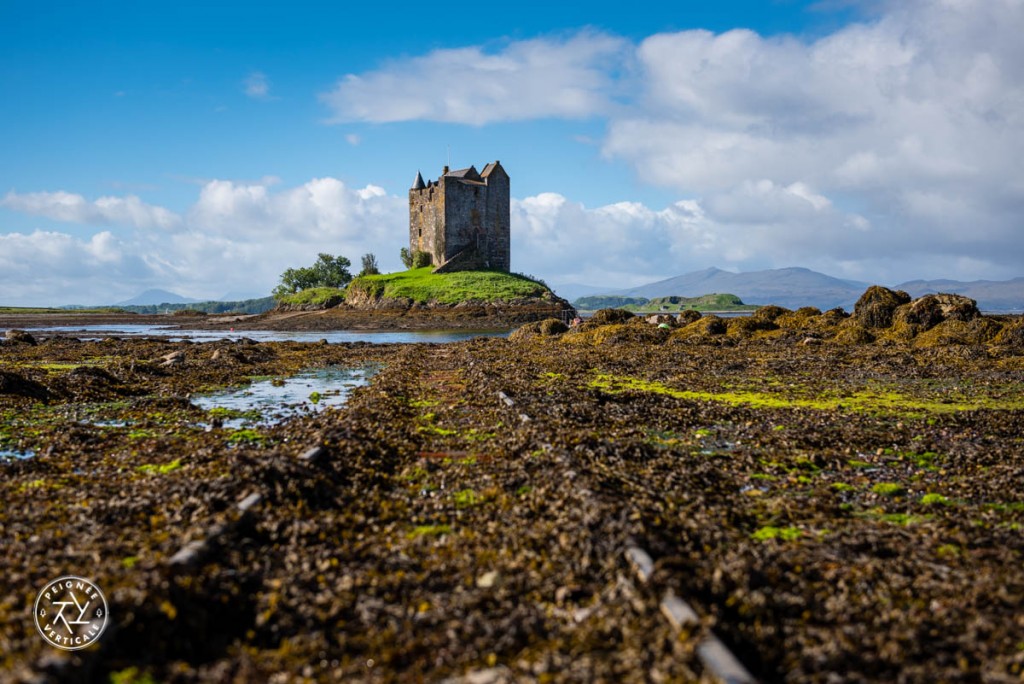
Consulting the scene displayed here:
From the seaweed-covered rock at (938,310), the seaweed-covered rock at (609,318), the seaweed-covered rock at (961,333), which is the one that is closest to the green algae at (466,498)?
the seaweed-covered rock at (961,333)

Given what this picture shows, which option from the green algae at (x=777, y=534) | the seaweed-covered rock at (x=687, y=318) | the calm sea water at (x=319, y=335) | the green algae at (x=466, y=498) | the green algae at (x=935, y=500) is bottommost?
the green algae at (x=777, y=534)

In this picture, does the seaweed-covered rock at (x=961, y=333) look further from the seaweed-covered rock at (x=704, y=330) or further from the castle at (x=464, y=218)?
the castle at (x=464, y=218)

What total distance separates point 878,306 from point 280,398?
31519 millimetres

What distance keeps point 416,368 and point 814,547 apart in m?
18.6

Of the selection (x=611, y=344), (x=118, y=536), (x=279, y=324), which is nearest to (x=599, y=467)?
(x=118, y=536)

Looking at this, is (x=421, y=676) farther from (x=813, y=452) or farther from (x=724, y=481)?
(x=813, y=452)

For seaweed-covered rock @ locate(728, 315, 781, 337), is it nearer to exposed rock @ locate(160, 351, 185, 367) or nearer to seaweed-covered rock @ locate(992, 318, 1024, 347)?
seaweed-covered rock @ locate(992, 318, 1024, 347)

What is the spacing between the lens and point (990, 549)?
249 inches

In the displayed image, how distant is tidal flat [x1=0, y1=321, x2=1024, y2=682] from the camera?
172 inches

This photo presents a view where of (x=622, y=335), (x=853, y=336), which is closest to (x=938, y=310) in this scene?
(x=853, y=336)

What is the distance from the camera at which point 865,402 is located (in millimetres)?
15070

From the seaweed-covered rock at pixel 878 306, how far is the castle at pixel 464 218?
2256 inches

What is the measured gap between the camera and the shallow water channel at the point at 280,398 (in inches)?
547

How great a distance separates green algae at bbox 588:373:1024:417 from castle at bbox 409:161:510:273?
2737 inches
